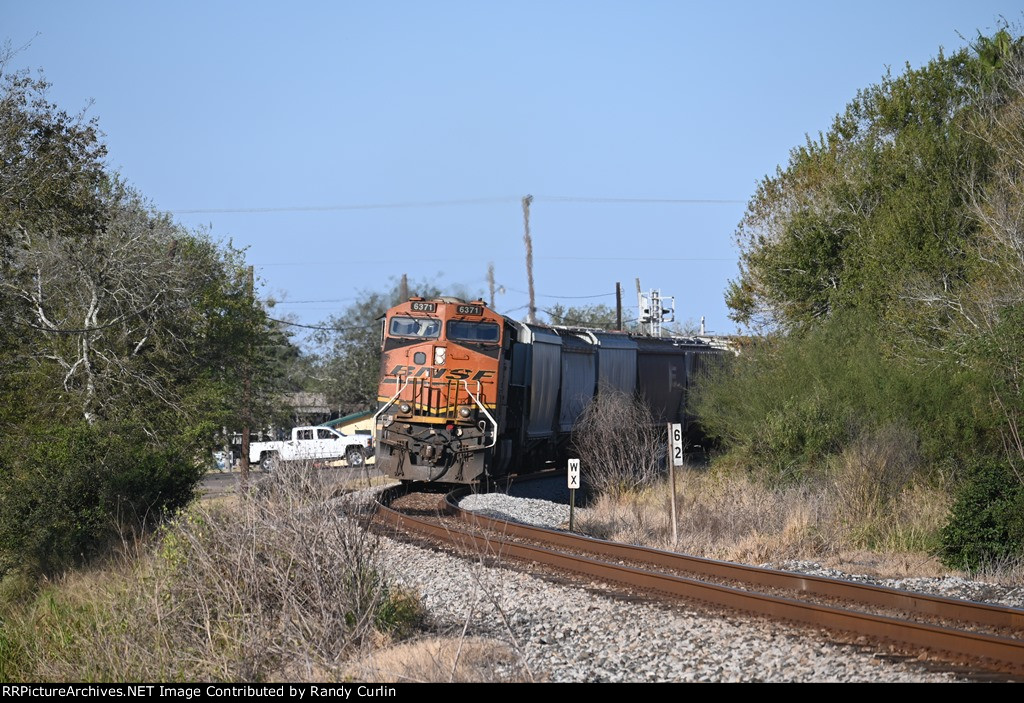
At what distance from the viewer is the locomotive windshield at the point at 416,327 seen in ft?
65.4

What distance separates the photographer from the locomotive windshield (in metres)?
19.9

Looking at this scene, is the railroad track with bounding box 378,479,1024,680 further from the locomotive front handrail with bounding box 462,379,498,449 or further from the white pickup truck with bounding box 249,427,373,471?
the white pickup truck with bounding box 249,427,373,471

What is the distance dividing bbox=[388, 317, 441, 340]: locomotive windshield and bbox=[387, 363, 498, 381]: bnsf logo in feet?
2.32

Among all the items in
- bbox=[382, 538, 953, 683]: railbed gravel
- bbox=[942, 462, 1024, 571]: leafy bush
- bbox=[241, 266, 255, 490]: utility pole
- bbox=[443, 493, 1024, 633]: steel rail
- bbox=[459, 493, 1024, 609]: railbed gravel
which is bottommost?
bbox=[382, 538, 953, 683]: railbed gravel

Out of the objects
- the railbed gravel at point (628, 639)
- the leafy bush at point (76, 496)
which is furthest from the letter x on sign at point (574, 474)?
the leafy bush at point (76, 496)

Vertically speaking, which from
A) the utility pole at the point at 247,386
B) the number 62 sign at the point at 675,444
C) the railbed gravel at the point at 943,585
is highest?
the utility pole at the point at 247,386

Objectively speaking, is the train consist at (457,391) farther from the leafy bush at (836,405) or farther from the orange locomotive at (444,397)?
the leafy bush at (836,405)

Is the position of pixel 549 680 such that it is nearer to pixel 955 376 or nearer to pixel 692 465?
pixel 955 376

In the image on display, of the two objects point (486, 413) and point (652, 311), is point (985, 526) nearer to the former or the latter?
point (486, 413)

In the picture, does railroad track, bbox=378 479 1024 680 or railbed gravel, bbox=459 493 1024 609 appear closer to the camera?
railroad track, bbox=378 479 1024 680

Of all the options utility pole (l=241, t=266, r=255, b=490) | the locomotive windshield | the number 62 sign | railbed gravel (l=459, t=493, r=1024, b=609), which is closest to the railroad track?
railbed gravel (l=459, t=493, r=1024, b=609)

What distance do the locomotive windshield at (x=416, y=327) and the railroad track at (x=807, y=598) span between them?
6368 millimetres

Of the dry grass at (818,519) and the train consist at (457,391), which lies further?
the train consist at (457,391)

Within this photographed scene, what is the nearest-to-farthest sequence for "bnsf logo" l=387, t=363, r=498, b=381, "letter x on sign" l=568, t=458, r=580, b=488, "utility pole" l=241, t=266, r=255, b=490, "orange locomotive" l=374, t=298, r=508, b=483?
"letter x on sign" l=568, t=458, r=580, b=488, "orange locomotive" l=374, t=298, r=508, b=483, "bnsf logo" l=387, t=363, r=498, b=381, "utility pole" l=241, t=266, r=255, b=490
